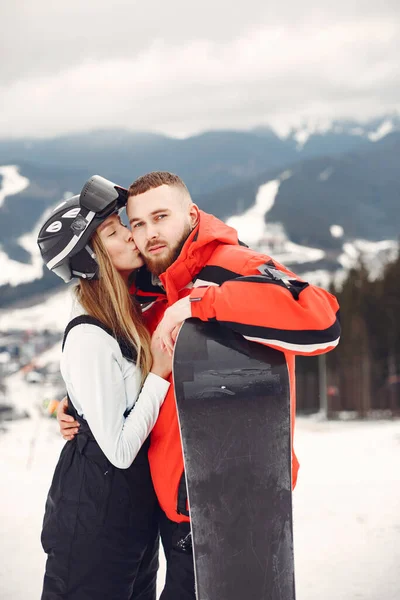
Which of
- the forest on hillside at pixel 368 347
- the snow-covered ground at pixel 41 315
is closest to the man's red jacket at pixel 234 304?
the forest on hillside at pixel 368 347

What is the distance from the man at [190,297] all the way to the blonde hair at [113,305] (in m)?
0.14

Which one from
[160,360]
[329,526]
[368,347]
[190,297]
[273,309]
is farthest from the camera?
[368,347]

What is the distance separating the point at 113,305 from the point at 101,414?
1.54 ft

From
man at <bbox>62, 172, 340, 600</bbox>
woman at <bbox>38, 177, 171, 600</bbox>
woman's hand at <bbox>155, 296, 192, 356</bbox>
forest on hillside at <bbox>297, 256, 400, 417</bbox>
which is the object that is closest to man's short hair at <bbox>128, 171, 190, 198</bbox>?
man at <bbox>62, 172, 340, 600</bbox>

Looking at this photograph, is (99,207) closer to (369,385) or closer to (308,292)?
(308,292)

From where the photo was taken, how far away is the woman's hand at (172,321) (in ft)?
7.39

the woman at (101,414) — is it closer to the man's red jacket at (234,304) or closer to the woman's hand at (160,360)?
the woman's hand at (160,360)

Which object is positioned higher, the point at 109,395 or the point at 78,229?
the point at 78,229

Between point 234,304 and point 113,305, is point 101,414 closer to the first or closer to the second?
point 113,305

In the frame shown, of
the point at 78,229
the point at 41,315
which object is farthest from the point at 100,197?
the point at 41,315

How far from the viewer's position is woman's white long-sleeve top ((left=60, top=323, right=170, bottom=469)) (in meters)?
2.29

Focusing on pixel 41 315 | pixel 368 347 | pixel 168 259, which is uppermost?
pixel 41 315

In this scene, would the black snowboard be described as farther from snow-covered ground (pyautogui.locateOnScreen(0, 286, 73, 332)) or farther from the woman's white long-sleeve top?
snow-covered ground (pyautogui.locateOnScreen(0, 286, 73, 332))

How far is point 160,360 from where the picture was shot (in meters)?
2.44
